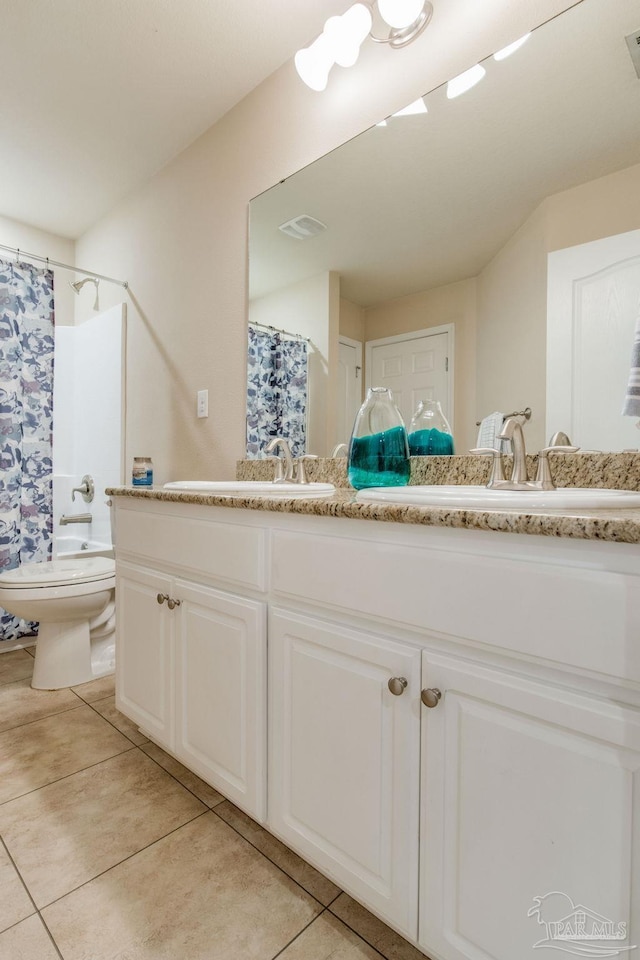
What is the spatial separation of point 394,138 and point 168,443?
1.50 metres

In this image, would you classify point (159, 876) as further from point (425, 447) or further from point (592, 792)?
point (425, 447)

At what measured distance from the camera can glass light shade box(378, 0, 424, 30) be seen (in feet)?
4.11

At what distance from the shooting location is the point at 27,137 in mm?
2100

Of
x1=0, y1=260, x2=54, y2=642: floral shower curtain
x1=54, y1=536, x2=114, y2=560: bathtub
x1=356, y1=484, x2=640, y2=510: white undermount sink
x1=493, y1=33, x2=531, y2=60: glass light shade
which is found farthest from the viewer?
x1=54, y1=536, x2=114, y2=560: bathtub

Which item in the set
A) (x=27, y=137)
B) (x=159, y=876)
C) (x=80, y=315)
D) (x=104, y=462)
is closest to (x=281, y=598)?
(x=159, y=876)

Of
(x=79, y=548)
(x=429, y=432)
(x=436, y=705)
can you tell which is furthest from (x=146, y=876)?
(x=79, y=548)

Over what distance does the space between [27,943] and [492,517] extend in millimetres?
1166

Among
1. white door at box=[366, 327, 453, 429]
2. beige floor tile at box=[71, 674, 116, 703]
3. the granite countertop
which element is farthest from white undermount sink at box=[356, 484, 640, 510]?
beige floor tile at box=[71, 674, 116, 703]

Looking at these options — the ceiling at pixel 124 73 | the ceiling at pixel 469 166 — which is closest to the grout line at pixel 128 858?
the ceiling at pixel 469 166

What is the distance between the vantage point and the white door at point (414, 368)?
4.37 feet

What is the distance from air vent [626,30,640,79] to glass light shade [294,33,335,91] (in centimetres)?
82

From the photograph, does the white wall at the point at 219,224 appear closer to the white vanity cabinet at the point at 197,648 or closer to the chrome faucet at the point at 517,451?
the white vanity cabinet at the point at 197,648

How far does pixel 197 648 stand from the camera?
1.20 metres

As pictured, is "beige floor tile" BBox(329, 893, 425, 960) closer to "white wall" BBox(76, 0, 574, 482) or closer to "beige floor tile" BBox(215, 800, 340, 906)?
"beige floor tile" BBox(215, 800, 340, 906)
